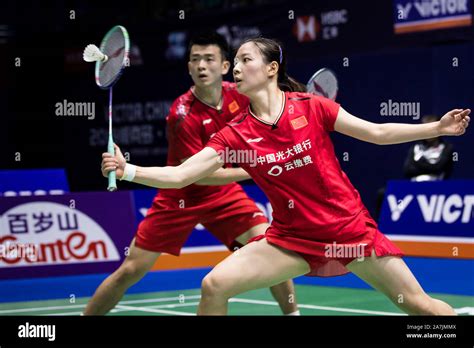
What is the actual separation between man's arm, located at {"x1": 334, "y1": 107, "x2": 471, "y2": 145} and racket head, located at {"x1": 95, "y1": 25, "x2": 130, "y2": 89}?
49.5 inches

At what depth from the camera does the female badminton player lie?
5020 mm

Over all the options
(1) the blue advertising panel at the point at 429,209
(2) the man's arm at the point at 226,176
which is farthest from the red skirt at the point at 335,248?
Answer: (1) the blue advertising panel at the point at 429,209

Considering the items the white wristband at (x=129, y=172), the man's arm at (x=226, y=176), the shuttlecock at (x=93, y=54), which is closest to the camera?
the white wristband at (x=129, y=172)

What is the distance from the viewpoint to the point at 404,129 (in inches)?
200

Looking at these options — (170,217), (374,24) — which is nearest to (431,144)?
(374,24)

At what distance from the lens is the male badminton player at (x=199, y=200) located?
22.4 ft

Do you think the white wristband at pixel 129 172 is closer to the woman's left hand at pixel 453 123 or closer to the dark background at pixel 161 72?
the woman's left hand at pixel 453 123

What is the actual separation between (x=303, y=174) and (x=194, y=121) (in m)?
1.95

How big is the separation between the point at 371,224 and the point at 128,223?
5407 millimetres

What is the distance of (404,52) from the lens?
1305 cm

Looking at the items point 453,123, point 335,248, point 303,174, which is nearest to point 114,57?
point 303,174

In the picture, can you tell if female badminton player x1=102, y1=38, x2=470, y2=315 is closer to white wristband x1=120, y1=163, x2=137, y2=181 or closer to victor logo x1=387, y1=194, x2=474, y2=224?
white wristband x1=120, y1=163, x2=137, y2=181

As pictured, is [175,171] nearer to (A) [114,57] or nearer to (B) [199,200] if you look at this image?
(A) [114,57]

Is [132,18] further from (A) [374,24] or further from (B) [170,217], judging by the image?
(B) [170,217]
